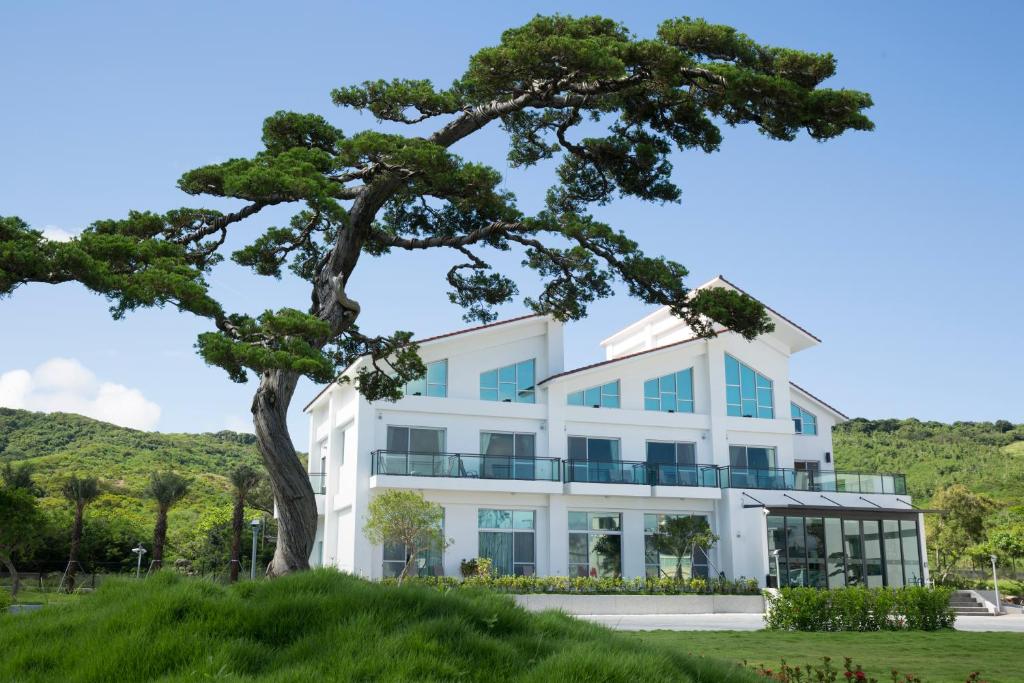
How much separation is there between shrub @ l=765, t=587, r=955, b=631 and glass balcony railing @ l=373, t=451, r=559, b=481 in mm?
9651

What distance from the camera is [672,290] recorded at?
1154cm

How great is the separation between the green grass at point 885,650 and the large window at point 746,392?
1389 centimetres

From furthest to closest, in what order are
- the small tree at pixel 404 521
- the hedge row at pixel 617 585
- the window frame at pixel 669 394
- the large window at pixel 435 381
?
the window frame at pixel 669 394 → the large window at pixel 435 381 → the hedge row at pixel 617 585 → the small tree at pixel 404 521

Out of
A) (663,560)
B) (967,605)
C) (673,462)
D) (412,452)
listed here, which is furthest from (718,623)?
(967,605)

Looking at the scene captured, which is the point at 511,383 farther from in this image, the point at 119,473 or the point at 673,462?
the point at 119,473

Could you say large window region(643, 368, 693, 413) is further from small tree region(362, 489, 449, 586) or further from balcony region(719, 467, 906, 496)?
small tree region(362, 489, 449, 586)

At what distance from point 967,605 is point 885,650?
1679 centimetres

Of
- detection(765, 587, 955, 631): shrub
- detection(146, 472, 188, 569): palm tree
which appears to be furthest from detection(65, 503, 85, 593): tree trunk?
detection(765, 587, 955, 631): shrub

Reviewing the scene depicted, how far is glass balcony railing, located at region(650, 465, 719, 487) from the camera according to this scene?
28844 millimetres

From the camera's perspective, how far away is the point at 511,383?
2888 centimetres

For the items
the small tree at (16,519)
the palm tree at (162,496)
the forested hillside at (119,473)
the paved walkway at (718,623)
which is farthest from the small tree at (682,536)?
the forested hillside at (119,473)

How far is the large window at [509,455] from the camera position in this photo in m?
27.0

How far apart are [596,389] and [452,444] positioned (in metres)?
5.21

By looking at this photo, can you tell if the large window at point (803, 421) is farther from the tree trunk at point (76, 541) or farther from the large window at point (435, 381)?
the tree trunk at point (76, 541)
